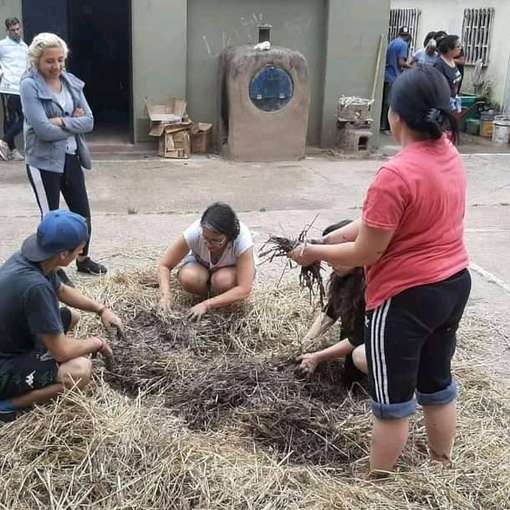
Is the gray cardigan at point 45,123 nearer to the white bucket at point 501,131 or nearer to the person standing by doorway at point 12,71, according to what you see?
the person standing by doorway at point 12,71

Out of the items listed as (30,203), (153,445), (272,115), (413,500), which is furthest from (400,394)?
(272,115)

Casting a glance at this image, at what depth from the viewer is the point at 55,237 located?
2.81m

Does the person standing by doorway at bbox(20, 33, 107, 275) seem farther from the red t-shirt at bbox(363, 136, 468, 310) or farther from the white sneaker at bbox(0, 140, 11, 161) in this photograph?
the white sneaker at bbox(0, 140, 11, 161)

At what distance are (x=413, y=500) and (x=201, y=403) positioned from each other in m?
1.01

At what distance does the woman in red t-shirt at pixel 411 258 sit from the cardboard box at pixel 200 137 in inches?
284

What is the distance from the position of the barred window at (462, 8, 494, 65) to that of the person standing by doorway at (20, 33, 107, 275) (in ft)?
35.2

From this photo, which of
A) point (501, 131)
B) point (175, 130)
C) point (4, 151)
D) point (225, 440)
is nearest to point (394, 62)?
point (501, 131)

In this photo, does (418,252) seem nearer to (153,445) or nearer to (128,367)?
(153,445)

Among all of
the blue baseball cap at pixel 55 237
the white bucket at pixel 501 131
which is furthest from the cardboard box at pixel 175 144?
the blue baseball cap at pixel 55 237

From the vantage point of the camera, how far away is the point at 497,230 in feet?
21.4

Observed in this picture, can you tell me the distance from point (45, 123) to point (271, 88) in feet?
16.6

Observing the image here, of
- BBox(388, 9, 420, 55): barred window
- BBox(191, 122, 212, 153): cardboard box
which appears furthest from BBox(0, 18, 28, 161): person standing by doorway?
BBox(388, 9, 420, 55): barred window

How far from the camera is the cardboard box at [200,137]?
970 cm

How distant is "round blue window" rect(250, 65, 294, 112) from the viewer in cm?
914
